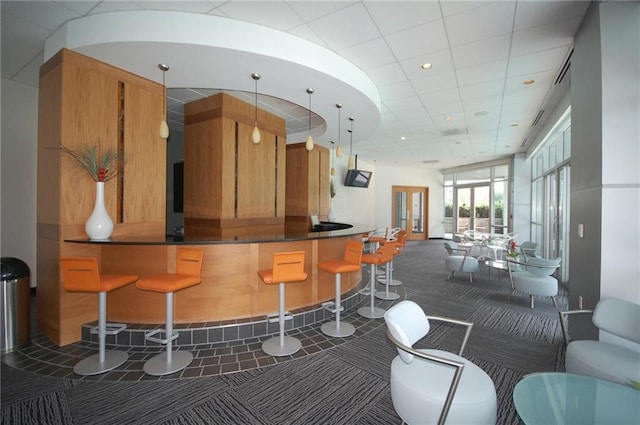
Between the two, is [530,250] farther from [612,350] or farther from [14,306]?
[14,306]

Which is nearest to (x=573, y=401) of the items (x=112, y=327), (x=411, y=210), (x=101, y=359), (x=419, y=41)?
(x=419, y=41)

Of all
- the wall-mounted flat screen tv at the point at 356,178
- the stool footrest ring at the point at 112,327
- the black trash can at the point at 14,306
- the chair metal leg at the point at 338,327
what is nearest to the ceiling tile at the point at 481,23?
the chair metal leg at the point at 338,327

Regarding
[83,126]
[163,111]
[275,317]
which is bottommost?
[275,317]

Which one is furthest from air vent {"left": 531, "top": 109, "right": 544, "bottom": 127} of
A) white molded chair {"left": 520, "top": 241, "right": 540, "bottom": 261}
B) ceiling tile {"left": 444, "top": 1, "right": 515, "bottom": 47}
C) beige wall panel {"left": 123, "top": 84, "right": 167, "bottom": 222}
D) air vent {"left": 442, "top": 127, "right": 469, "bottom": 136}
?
beige wall panel {"left": 123, "top": 84, "right": 167, "bottom": 222}

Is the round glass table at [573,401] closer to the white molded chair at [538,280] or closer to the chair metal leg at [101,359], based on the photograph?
the white molded chair at [538,280]

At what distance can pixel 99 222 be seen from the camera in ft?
10.2

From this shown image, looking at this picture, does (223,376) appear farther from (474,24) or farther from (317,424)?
(474,24)

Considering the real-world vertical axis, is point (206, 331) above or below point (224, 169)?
below

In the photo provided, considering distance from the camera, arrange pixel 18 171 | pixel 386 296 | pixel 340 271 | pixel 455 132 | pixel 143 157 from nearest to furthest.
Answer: pixel 340 271 → pixel 143 157 → pixel 18 171 → pixel 386 296 → pixel 455 132

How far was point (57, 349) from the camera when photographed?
9.64ft

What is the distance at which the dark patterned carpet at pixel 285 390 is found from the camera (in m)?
2.04

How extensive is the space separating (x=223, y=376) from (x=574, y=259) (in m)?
3.83

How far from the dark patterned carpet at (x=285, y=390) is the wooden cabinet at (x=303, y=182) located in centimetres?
478

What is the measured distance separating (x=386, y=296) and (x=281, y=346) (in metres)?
2.30
